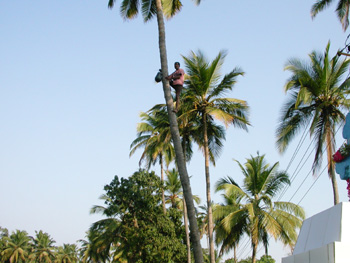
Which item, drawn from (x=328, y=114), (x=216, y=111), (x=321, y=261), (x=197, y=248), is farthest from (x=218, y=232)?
(x=197, y=248)

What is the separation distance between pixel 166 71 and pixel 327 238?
611 cm

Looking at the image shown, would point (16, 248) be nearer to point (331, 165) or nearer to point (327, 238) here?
A: point (331, 165)

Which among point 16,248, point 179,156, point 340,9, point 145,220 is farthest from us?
point 16,248

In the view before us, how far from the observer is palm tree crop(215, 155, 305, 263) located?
25.9 metres

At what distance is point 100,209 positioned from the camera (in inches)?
1656

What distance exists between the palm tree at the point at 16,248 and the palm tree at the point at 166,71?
2480 inches

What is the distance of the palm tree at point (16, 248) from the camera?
72562 millimetres

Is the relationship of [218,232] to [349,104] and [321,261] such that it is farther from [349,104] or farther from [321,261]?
[321,261]

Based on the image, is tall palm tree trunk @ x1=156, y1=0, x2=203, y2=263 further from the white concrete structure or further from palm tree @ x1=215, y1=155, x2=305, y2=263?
palm tree @ x1=215, y1=155, x2=305, y2=263

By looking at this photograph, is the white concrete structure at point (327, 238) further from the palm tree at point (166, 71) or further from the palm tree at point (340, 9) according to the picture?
the palm tree at point (340, 9)

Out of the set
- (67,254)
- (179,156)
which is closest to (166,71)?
(179,156)

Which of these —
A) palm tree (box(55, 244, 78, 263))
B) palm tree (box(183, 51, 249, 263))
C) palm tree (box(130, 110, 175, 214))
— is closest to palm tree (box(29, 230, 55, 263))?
palm tree (box(55, 244, 78, 263))

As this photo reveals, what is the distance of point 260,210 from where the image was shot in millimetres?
27234

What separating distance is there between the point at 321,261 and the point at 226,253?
682 inches
